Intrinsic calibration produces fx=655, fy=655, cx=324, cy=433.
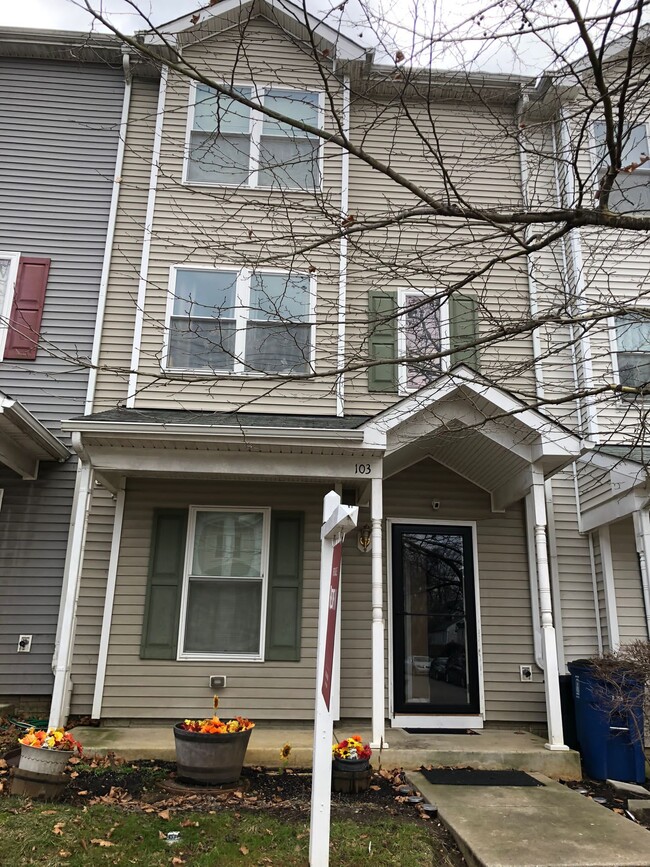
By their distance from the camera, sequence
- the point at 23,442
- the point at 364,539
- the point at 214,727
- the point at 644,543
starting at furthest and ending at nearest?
the point at 364,539 < the point at 23,442 < the point at 644,543 < the point at 214,727

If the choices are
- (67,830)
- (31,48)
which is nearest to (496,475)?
(67,830)

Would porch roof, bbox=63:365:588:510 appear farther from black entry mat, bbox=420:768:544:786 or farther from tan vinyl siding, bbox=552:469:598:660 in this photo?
black entry mat, bbox=420:768:544:786

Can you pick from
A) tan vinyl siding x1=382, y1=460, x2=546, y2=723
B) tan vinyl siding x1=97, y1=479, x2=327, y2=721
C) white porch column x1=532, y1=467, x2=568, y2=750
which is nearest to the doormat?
tan vinyl siding x1=382, y1=460, x2=546, y2=723

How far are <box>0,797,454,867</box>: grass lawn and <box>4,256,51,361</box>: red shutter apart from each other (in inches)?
201

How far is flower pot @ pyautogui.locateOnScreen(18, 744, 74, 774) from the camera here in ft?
14.3

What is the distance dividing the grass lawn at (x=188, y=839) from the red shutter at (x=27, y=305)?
5107mm

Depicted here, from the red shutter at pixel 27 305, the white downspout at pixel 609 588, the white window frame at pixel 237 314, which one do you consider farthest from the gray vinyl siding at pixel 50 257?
the white downspout at pixel 609 588

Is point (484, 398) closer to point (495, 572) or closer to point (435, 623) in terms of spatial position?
point (495, 572)

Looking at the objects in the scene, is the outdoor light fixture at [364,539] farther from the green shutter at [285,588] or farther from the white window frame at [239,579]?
the white window frame at [239,579]

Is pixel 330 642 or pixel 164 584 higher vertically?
pixel 164 584

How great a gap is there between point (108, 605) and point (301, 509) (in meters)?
2.28

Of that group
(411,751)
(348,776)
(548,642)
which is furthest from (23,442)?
(548,642)

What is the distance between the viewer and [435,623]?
24.0 ft

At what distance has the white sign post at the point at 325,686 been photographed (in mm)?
3170
